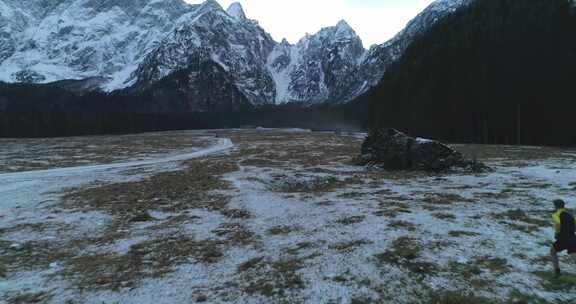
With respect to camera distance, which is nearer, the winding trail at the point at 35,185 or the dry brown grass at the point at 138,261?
the dry brown grass at the point at 138,261

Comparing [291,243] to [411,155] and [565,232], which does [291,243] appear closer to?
[565,232]

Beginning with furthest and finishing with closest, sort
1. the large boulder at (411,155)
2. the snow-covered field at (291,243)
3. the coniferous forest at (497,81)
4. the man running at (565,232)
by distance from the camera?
the coniferous forest at (497,81)
the large boulder at (411,155)
the snow-covered field at (291,243)
the man running at (565,232)

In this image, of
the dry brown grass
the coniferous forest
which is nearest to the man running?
the dry brown grass

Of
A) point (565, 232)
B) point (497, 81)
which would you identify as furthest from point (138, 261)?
point (497, 81)

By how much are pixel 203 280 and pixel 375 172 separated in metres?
22.5

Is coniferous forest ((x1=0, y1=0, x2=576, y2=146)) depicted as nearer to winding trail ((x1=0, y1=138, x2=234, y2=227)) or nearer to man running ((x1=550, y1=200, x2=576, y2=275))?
man running ((x1=550, y1=200, x2=576, y2=275))

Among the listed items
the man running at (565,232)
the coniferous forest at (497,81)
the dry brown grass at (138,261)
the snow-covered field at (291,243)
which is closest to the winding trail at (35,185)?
the snow-covered field at (291,243)

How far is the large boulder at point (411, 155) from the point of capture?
2759cm

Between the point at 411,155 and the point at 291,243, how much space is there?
21.0 m

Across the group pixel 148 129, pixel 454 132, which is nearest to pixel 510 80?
pixel 454 132

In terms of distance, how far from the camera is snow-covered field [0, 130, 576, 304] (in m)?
8.61

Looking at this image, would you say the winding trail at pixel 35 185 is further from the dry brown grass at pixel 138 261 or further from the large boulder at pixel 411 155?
the large boulder at pixel 411 155

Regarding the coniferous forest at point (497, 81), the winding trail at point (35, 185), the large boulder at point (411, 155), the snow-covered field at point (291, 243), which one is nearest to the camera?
the snow-covered field at point (291, 243)

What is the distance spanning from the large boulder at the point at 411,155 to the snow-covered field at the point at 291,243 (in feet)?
13.0
